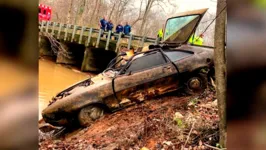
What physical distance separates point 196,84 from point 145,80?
0.84 meters

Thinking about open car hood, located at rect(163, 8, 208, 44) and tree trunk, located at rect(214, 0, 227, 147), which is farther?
open car hood, located at rect(163, 8, 208, 44)

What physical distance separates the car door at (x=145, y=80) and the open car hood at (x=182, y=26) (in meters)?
0.60

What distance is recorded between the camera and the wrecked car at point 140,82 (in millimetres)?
4066

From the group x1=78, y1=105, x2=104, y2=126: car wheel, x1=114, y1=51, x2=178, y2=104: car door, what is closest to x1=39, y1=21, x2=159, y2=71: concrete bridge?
x1=114, y1=51, x2=178, y2=104: car door

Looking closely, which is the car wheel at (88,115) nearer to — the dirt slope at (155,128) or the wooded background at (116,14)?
the dirt slope at (155,128)

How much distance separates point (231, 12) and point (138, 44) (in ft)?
30.3

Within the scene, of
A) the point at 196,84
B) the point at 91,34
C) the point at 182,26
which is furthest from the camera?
the point at 91,34

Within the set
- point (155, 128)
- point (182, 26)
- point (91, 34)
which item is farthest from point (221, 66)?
point (91, 34)

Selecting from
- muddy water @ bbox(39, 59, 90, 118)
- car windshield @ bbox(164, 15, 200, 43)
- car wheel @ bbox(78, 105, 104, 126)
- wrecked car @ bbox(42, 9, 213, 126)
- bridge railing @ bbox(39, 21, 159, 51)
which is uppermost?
car windshield @ bbox(164, 15, 200, 43)

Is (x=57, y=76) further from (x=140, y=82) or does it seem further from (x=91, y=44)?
(x=140, y=82)

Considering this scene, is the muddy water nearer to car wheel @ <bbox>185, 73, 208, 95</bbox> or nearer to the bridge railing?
the bridge railing

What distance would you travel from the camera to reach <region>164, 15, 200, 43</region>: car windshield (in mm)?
4478

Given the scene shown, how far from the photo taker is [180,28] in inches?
188

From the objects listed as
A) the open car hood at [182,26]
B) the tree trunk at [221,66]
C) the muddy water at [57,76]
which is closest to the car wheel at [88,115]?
the open car hood at [182,26]
